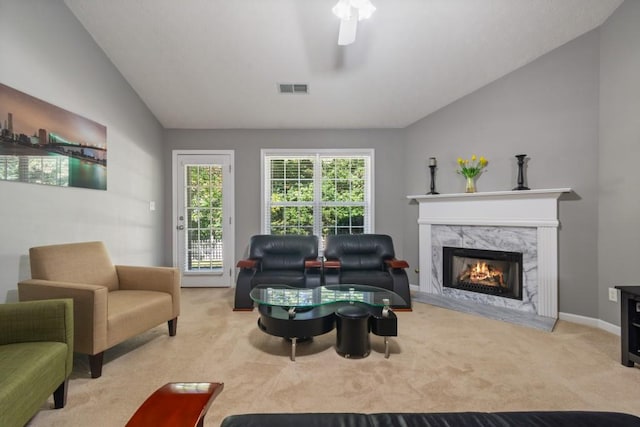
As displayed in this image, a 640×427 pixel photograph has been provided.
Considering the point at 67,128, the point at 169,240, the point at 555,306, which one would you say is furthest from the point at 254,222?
the point at 555,306

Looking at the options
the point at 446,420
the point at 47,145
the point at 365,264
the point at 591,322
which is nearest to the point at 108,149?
the point at 47,145

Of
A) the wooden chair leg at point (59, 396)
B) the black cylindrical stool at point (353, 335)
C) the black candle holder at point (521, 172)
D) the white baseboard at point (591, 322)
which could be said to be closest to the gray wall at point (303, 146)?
the black candle holder at point (521, 172)

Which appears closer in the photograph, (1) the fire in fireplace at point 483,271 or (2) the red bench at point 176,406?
(2) the red bench at point 176,406

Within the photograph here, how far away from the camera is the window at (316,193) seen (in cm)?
439

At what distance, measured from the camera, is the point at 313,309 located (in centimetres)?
248

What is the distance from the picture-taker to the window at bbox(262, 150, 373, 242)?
14.4 feet

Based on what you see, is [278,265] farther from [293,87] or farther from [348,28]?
[348,28]

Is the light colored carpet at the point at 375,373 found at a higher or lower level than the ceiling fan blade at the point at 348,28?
lower

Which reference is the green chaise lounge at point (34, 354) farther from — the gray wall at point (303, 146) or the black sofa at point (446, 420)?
the gray wall at point (303, 146)

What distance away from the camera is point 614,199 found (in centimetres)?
257

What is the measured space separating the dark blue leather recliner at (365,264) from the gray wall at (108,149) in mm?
2451

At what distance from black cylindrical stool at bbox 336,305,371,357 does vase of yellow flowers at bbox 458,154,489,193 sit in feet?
7.46

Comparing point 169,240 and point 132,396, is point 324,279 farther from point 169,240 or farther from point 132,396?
point 169,240

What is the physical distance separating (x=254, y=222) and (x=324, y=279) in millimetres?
1570
